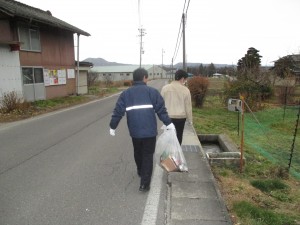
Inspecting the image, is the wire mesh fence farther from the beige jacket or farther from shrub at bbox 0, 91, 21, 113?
shrub at bbox 0, 91, 21, 113

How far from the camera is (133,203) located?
13.7 feet

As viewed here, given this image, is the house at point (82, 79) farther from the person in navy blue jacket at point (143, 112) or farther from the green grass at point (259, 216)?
the green grass at point (259, 216)

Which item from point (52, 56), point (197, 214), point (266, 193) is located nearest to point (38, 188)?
point (197, 214)

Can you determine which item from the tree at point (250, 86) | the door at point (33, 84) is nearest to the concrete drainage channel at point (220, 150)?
the tree at point (250, 86)

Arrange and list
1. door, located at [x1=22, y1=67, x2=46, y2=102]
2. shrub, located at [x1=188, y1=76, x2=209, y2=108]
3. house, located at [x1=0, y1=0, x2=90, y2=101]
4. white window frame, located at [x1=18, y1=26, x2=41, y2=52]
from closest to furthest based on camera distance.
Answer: house, located at [x1=0, y1=0, x2=90, y2=101] < white window frame, located at [x1=18, y1=26, x2=41, y2=52] < door, located at [x1=22, y1=67, x2=46, y2=102] < shrub, located at [x1=188, y1=76, x2=209, y2=108]

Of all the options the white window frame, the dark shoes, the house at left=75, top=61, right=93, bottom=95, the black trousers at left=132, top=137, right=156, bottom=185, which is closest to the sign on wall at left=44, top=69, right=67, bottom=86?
the white window frame

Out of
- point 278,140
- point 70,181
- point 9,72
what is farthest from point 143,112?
point 9,72

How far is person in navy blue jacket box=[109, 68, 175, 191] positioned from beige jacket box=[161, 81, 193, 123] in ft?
3.13

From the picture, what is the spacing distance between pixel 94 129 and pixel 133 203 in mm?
6229

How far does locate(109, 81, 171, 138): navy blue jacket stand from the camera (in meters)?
4.42

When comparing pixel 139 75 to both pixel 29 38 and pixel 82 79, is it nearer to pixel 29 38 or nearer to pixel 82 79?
pixel 29 38

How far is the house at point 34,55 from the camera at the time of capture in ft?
49.7

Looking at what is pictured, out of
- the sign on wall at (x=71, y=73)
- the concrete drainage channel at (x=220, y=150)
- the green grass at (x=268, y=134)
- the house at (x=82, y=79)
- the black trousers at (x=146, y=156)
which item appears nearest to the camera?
the black trousers at (x=146, y=156)

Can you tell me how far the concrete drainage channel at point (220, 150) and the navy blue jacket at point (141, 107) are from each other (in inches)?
87.0
